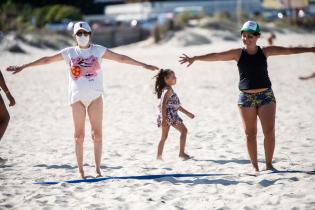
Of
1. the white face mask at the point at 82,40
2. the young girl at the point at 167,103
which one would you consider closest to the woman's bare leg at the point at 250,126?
the young girl at the point at 167,103

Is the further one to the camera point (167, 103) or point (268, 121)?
point (167, 103)

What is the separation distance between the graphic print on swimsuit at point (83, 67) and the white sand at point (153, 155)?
3.81 feet

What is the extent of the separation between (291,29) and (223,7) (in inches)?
841

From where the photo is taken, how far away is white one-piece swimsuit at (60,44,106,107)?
511 centimetres

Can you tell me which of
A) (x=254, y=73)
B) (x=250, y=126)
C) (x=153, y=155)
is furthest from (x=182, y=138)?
(x=254, y=73)

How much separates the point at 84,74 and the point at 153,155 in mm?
2062

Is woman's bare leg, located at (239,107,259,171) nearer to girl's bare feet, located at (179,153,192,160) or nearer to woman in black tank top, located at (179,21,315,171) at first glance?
woman in black tank top, located at (179,21,315,171)

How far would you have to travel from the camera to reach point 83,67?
16.8ft

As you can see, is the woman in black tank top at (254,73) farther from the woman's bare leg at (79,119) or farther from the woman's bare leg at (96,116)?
the woman's bare leg at (79,119)

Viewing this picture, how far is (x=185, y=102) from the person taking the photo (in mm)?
11922

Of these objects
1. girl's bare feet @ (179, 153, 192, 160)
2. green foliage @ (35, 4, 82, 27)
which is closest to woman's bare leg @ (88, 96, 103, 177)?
girl's bare feet @ (179, 153, 192, 160)

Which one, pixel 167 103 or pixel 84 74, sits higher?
pixel 84 74

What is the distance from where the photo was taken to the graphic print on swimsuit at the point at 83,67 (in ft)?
16.8

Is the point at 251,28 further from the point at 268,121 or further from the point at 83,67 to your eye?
the point at 83,67
